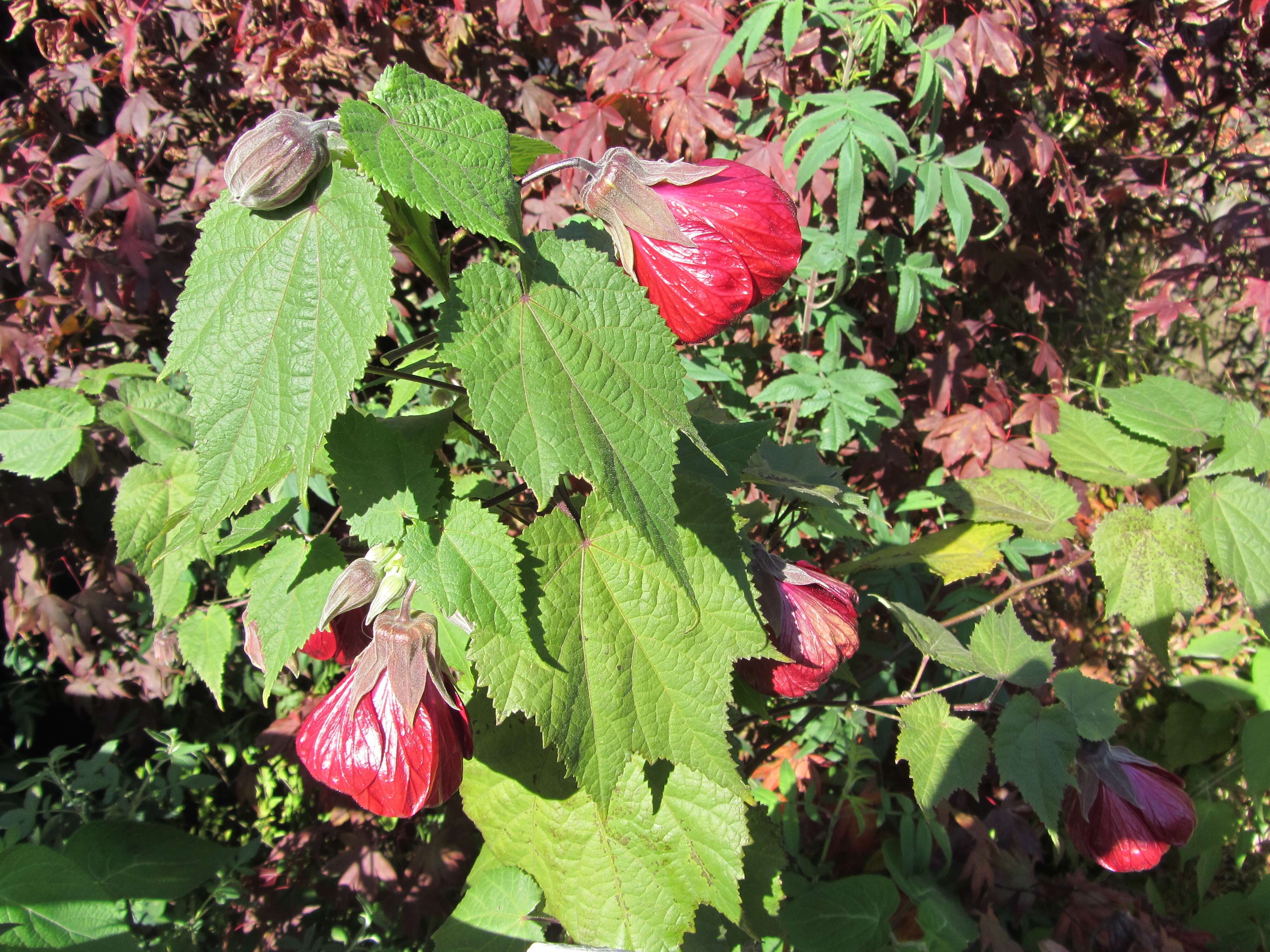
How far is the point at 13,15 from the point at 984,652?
230 centimetres

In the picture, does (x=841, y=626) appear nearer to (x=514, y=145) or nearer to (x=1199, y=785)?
(x=514, y=145)

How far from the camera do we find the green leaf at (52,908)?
853mm

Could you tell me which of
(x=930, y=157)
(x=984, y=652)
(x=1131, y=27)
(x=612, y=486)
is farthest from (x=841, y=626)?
(x=1131, y=27)

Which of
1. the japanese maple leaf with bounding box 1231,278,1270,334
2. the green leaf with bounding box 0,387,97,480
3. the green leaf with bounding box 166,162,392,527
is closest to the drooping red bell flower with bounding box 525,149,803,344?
the green leaf with bounding box 166,162,392,527

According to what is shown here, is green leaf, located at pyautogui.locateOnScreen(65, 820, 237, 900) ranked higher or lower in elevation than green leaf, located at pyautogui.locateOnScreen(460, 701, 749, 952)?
lower

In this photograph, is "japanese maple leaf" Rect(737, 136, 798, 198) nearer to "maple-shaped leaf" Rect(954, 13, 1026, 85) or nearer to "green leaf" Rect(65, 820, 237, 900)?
"maple-shaped leaf" Rect(954, 13, 1026, 85)

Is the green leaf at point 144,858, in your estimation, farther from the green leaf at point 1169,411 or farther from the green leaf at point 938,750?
the green leaf at point 1169,411

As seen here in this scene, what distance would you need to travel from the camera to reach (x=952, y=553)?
135 centimetres

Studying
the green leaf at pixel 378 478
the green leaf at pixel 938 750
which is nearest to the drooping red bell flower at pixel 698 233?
the green leaf at pixel 378 478

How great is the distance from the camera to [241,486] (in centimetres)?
55

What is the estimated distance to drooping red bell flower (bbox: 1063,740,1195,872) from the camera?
3.51 ft

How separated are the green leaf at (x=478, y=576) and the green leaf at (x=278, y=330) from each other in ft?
0.56

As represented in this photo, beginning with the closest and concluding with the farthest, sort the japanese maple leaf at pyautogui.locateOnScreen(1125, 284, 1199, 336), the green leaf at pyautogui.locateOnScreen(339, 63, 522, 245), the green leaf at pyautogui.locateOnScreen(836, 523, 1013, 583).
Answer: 1. the green leaf at pyautogui.locateOnScreen(339, 63, 522, 245)
2. the green leaf at pyautogui.locateOnScreen(836, 523, 1013, 583)
3. the japanese maple leaf at pyautogui.locateOnScreen(1125, 284, 1199, 336)

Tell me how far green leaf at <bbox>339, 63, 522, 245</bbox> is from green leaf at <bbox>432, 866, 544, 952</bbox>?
34.0 inches
